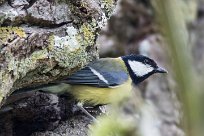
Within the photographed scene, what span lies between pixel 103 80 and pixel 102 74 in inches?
1.5

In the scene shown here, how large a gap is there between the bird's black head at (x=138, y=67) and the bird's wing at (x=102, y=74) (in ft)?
0.18

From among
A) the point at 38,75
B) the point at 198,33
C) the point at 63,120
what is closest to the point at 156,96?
the point at 198,33

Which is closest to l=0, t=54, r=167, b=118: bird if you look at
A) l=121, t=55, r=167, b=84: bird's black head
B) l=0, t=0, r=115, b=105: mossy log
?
l=121, t=55, r=167, b=84: bird's black head

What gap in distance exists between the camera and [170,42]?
48cm

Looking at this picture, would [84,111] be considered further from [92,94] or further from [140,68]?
[140,68]

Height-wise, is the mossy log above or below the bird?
above

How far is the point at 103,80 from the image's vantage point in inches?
101

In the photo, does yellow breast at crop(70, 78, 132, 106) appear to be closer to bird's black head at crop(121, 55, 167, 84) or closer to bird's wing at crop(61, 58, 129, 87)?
bird's wing at crop(61, 58, 129, 87)

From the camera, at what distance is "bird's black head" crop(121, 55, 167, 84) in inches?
114

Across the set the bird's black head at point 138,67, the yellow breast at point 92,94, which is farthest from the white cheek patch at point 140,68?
the yellow breast at point 92,94

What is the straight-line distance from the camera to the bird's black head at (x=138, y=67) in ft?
9.48

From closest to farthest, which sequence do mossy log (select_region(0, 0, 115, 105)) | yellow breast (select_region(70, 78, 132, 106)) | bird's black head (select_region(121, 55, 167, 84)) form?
mossy log (select_region(0, 0, 115, 105))
yellow breast (select_region(70, 78, 132, 106))
bird's black head (select_region(121, 55, 167, 84))

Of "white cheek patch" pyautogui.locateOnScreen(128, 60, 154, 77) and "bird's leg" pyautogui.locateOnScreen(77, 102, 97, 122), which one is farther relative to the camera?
"white cheek patch" pyautogui.locateOnScreen(128, 60, 154, 77)

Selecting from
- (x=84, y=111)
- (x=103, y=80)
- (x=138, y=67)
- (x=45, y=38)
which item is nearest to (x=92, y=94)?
(x=103, y=80)
